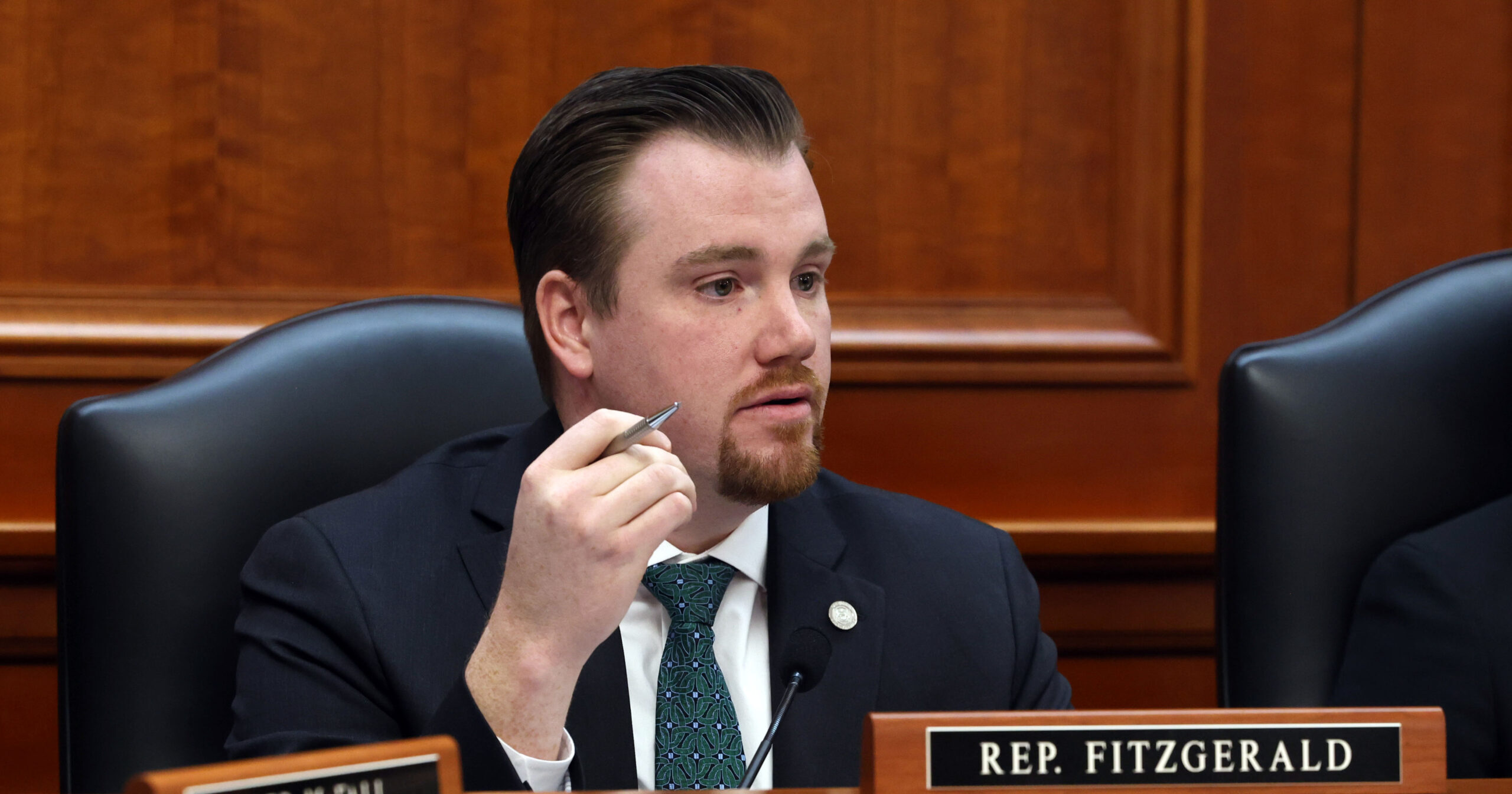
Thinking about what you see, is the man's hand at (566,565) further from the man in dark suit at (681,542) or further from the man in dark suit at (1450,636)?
the man in dark suit at (1450,636)

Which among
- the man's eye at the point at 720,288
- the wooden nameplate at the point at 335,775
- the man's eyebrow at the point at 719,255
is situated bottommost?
the wooden nameplate at the point at 335,775

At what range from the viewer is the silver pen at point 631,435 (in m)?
1.00

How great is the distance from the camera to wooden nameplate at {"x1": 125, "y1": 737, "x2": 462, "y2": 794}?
57 centimetres

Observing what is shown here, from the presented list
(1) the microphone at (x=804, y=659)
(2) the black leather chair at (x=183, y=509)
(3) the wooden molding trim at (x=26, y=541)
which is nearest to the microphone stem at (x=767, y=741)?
(1) the microphone at (x=804, y=659)

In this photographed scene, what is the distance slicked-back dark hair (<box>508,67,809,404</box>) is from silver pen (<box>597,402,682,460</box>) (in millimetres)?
367

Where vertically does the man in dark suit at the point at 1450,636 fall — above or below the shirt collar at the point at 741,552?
below

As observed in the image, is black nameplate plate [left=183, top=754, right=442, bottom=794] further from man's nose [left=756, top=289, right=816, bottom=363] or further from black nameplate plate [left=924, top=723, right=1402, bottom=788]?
man's nose [left=756, top=289, right=816, bottom=363]

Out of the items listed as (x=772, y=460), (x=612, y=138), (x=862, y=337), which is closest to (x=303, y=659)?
(x=772, y=460)

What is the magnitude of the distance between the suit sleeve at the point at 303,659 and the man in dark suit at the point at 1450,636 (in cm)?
95

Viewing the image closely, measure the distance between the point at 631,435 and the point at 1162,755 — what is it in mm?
469

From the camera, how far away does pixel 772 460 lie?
1.30m

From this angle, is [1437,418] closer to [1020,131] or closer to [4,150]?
[1020,131]

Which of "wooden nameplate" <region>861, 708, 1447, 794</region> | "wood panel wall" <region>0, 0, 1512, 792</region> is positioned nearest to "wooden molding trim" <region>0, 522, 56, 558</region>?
"wood panel wall" <region>0, 0, 1512, 792</region>

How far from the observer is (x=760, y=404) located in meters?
1.31
